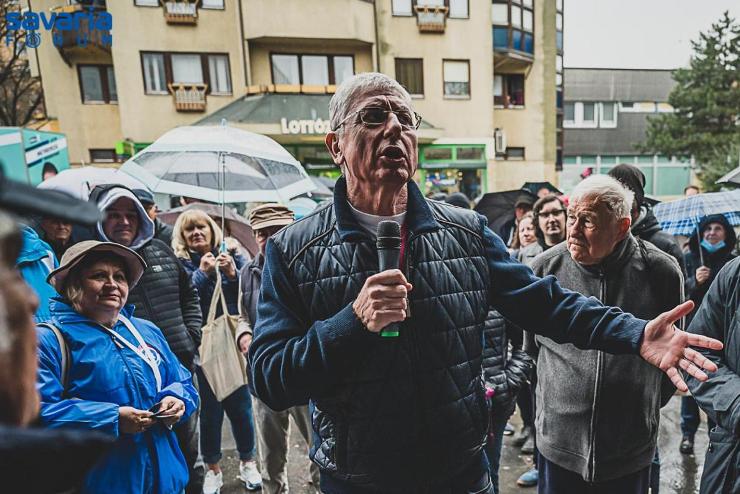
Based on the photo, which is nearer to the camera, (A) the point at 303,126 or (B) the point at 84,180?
(B) the point at 84,180

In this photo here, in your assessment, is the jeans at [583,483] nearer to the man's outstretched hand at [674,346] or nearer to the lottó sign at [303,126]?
the man's outstretched hand at [674,346]

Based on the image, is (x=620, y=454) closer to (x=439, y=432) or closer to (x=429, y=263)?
(x=439, y=432)

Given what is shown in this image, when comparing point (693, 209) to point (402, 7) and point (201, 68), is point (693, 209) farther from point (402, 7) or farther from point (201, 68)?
point (201, 68)

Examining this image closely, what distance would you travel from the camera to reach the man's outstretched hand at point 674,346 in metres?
1.61

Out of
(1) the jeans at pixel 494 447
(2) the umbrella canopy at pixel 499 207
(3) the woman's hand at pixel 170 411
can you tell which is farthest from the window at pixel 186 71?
(1) the jeans at pixel 494 447

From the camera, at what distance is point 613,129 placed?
3528cm

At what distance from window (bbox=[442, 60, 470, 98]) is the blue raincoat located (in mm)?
19124

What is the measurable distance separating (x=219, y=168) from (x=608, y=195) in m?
3.56

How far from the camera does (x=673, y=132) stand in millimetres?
25594

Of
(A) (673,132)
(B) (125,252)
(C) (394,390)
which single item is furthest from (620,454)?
(A) (673,132)

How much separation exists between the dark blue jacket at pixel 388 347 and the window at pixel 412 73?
1852 centimetres

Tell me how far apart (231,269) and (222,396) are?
1136mm

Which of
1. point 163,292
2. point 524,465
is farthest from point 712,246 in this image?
point 163,292

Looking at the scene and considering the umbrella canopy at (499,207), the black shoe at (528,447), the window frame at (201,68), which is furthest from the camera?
the window frame at (201,68)
